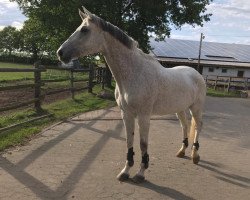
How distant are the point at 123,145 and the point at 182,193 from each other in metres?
2.37

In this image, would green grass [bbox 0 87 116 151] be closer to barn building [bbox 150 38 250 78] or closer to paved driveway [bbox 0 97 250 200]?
paved driveway [bbox 0 97 250 200]

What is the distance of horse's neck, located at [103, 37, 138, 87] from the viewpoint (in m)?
4.47

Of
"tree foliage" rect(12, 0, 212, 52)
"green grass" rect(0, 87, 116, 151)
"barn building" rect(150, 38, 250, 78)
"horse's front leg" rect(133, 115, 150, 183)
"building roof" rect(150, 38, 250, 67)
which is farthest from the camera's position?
"building roof" rect(150, 38, 250, 67)

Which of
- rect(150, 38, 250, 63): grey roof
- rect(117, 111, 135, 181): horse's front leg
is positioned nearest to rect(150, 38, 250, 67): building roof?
rect(150, 38, 250, 63): grey roof

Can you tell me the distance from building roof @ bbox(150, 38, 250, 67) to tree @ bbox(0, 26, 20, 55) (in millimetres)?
50724

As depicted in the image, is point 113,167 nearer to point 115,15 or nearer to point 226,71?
point 115,15

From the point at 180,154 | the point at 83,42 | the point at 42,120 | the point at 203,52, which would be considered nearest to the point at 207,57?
the point at 203,52

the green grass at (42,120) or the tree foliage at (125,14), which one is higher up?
the tree foliage at (125,14)

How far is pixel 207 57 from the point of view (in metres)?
39.2

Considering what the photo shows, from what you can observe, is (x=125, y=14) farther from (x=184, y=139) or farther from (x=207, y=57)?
(x=207, y=57)

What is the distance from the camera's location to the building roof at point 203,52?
36625 mm

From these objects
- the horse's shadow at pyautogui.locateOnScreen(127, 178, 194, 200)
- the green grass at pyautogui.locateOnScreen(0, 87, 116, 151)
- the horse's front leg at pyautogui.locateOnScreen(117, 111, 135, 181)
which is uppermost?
the horse's front leg at pyautogui.locateOnScreen(117, 111, 135, 181)

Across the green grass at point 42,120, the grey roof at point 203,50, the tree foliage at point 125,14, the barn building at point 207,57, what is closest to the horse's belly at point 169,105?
the green grass at point 42,120

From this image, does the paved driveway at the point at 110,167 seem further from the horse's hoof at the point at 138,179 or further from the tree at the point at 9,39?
the tree at the point at 9,39
